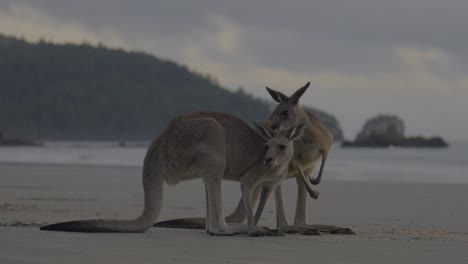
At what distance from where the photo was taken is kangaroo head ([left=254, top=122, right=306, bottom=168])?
8.02 meters

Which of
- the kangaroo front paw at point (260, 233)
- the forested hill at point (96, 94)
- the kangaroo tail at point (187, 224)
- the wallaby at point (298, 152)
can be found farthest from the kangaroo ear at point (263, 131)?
the forested hill at point (96, 94)

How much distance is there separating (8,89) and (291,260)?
71.4 m

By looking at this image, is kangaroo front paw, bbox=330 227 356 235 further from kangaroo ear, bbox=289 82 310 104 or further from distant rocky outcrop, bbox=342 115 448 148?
distant rocky outcrop, bbox=342 115 448 148

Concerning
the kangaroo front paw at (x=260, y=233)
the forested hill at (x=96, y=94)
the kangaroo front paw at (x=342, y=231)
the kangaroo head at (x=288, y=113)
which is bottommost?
the kangaroo front paw at (x=260, y=233)

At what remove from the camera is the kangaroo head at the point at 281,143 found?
8.02m

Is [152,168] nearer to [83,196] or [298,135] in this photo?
[298,135]

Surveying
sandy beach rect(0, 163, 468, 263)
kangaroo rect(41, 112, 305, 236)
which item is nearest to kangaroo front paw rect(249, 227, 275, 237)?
kangaroo rect(41, 112, 305, 236)

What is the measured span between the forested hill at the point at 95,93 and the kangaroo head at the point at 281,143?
5843 centimetres

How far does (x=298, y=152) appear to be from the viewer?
8555 mm

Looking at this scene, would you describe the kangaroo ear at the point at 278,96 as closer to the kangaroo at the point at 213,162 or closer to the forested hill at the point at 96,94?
the kangaroo at the point at 213,162

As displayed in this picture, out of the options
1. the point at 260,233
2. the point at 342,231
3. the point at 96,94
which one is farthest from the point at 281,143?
the point at 96,94

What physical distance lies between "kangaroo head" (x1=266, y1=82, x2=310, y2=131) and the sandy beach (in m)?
0.90

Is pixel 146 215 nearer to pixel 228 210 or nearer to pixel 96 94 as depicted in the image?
pixel 228 210

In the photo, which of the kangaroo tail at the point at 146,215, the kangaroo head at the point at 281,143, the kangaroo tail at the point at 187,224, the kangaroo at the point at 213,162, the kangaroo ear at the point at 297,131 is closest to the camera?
the kangaroo tail at the point at 146,215
